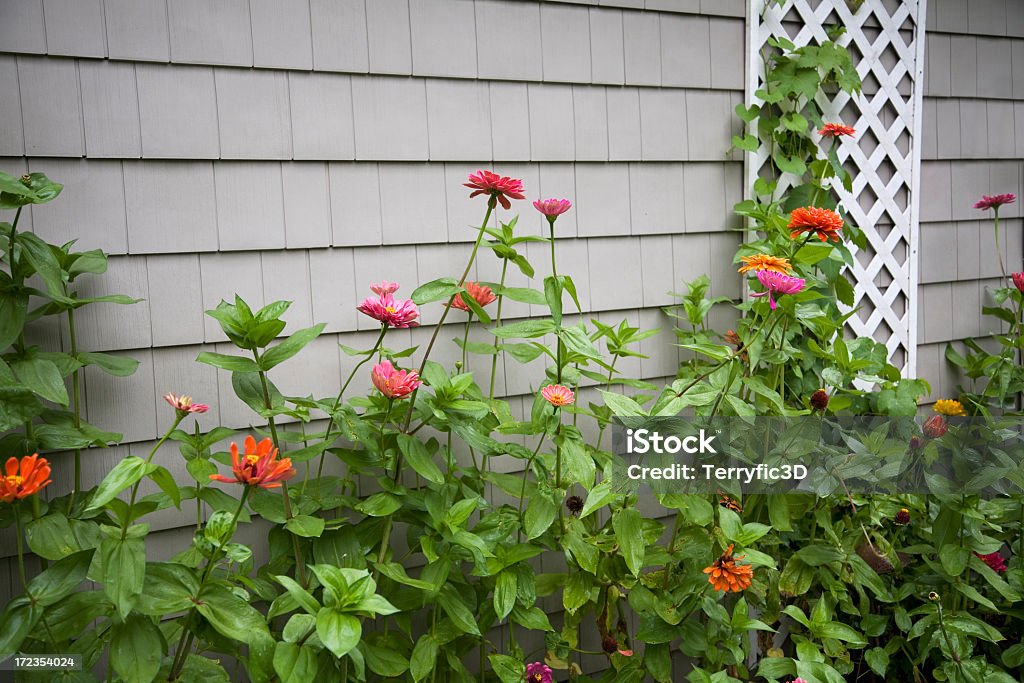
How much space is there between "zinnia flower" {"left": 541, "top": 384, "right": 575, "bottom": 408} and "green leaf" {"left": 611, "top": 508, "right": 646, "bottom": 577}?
295 millimetres

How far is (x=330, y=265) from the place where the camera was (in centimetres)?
186

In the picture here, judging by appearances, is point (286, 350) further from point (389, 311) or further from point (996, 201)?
point (996, 201)

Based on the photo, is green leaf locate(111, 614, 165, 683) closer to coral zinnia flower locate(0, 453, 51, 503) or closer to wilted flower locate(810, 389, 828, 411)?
coral zinnia flower locate(0, 453, 51, 503)

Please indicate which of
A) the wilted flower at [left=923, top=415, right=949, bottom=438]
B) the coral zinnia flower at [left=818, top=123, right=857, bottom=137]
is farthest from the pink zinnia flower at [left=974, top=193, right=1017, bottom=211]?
the wilted flower at [left=923, top=415, right=949, bottom=438]

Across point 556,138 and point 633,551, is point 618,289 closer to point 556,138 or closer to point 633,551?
point 556,138

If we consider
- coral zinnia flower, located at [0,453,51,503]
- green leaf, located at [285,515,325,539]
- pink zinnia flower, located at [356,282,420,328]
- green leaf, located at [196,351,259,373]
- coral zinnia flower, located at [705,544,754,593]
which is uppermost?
pink zinnia flower, located at [356,282,420,328]

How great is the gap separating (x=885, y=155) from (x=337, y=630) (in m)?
2.30

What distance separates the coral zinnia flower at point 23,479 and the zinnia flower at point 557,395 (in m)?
0.91

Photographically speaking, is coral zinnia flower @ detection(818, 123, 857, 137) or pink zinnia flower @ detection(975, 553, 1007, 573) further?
coral zinnia flower @ detection(818, 123, 857, 137)

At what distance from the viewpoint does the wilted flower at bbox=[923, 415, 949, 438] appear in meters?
2.09

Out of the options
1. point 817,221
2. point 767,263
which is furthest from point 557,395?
point 817,221

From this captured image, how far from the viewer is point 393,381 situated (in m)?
1.51

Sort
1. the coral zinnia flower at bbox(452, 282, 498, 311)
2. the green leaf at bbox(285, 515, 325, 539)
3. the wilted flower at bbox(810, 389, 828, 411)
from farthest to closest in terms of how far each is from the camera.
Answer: the wilted flower at bbox(810, 389, 828, 411)
the coral zinnia flower at bbox(452, 282, 498, 311)
the green leaf at bbox(285, 515, 325, 539)

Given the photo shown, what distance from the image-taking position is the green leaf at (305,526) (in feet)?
4.75
